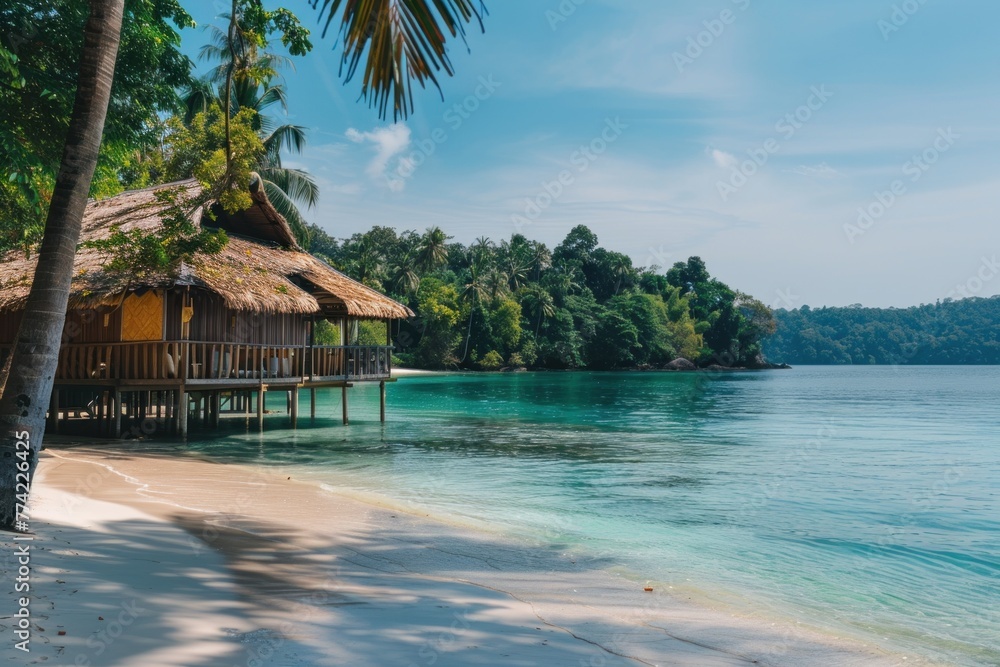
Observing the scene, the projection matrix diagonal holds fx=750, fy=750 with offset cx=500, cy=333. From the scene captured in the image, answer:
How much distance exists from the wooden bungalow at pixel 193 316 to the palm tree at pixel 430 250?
41056 millimetres

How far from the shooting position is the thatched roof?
14.4m

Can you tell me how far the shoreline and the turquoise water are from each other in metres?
1.02

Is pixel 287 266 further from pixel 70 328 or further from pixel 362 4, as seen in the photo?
pixel 362 4

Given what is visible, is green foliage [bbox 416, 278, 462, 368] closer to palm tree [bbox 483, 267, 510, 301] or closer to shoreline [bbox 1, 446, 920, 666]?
palm tree [bbox 483, 267, 510, 301]

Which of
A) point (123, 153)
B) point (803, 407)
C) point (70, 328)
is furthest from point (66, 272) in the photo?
point (803, 407)

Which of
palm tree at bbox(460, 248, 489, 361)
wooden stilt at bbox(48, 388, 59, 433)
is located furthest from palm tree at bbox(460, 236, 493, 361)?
wooden stilt at bbox(48, 388, 59, 433)

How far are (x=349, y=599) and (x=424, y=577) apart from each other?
3.41 ft

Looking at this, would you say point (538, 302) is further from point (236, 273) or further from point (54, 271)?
point (54, 271)

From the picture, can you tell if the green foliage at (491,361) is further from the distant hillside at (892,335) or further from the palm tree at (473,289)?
the distant hillside at (892,335)

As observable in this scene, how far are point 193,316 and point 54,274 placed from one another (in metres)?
11.2

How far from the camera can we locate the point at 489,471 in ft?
45.4

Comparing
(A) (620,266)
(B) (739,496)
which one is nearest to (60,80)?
(B) (739,496)

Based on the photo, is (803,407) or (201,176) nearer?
(201,176)

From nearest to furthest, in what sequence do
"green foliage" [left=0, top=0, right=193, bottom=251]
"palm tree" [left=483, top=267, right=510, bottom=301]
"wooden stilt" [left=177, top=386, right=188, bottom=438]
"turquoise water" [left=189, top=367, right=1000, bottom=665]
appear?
"turquoise water" [left=189, top=367, right=1000, bottom=665], "green foliage" [left=0, top=0, right=193, bottom=251], "wooden stilt" [left=177, top=386, right=188, bottom=438], "palm tree" [left=483, top=267, right=510, bottom=301]
